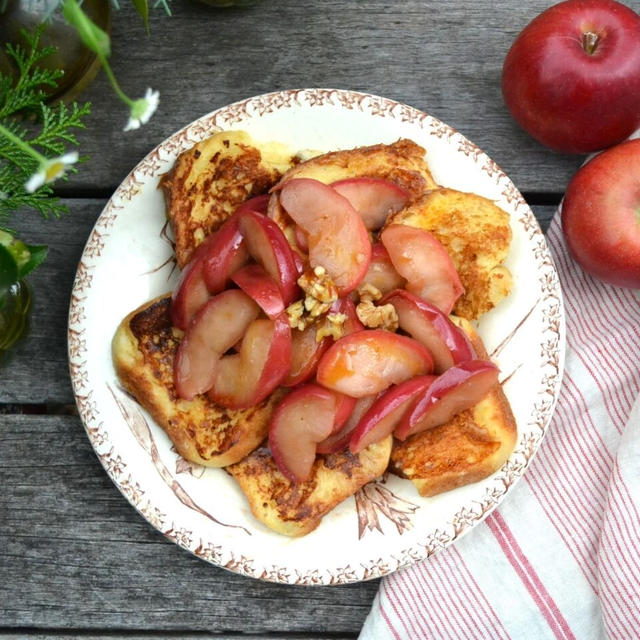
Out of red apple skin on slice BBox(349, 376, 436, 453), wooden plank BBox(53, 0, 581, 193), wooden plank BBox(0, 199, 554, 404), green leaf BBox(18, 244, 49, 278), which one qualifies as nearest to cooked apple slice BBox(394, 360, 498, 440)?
red apple skin on slice BBox(349, 376, 436, 453)

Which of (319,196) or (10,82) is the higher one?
(10,82)

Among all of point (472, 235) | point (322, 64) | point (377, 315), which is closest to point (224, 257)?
point (377, 315)

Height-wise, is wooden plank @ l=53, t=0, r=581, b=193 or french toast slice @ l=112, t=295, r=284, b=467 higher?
wooden plank @ l=53, t=0, r=581, b=193

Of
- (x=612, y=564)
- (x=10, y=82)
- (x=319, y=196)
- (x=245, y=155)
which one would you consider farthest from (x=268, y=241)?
(x=612, y=564)

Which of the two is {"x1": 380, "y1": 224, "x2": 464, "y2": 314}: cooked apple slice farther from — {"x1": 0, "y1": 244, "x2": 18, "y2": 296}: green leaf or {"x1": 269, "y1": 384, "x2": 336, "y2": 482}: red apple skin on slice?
{"x1": 0, "y1": 244, "x2": 18, "y2": 296}: green leaf

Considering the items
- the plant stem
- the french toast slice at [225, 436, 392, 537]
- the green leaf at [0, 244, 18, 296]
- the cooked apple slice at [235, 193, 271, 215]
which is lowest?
the french toast slice at [225, 436, 392, 537]

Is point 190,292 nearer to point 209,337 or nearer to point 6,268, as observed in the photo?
point 209,337

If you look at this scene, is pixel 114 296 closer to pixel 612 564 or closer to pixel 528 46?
pixel 528 46

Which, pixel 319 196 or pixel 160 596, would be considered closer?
pixel 319 196
